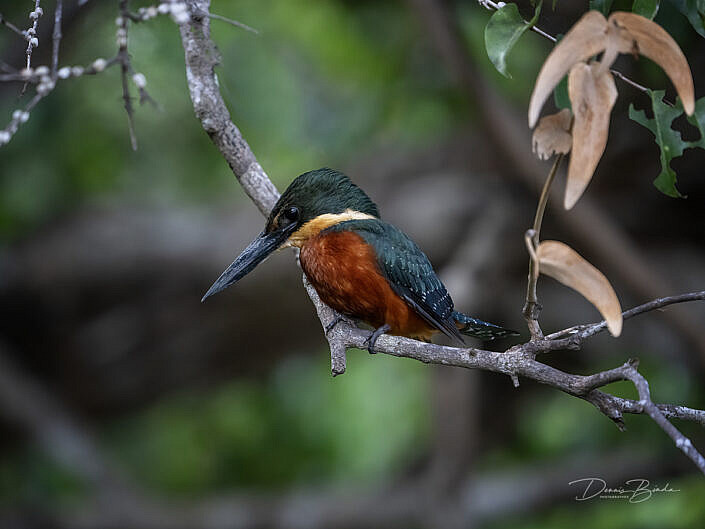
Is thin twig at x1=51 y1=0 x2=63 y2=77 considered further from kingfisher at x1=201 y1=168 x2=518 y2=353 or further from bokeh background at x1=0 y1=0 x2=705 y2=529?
bokeh background at x1=0 y1=0 x2=705 y2=529

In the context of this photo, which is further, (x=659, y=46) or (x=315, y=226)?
(x=315, y=226)

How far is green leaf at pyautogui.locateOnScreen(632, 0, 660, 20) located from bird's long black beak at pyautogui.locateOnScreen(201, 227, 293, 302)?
1001 mm

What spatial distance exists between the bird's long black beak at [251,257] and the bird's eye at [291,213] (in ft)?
0.09


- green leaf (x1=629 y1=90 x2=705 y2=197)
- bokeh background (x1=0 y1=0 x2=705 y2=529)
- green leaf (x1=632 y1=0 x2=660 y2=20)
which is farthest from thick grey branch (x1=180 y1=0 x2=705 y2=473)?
bokeh background (x1=0 y1=0 x2=705 y2=529)

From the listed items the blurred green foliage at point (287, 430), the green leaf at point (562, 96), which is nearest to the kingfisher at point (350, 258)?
the green leaf at point (562, 96)

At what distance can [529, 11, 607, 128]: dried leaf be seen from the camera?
3.56 ft

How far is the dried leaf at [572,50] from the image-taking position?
1.08 meters

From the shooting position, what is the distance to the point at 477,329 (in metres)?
2.26

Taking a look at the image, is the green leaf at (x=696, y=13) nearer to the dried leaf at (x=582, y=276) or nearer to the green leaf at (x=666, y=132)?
the green leaf at (x=666, y=132)

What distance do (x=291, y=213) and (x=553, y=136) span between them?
36.1 inches

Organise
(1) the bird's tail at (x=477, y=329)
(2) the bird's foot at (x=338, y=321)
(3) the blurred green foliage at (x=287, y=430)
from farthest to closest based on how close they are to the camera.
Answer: (3) the blurred green foliage at (x=287, y=430) → (1) the bird's tail at (x=477, y=329) → (2) the bird's foot at (x=338, y=321)

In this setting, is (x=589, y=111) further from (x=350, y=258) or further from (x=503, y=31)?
(x=350, y=258)

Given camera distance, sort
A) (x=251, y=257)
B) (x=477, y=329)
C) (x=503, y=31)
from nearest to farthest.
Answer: (x=503, y=31) → (x=251, y=257) → (x=477, y=329)

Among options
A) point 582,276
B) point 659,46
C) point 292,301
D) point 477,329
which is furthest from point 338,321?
point 292,301
